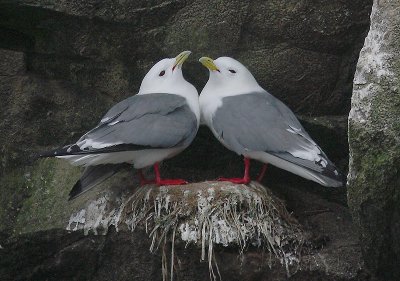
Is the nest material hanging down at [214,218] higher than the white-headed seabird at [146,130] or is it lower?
lower

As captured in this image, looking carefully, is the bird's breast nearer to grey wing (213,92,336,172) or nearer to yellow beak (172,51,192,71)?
grey wing (213,92,336,172)

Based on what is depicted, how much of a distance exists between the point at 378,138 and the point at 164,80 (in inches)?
61.7

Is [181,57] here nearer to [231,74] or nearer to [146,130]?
[231,74]

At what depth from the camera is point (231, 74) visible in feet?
15.3

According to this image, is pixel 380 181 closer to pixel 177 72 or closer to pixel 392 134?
pixel 392 134

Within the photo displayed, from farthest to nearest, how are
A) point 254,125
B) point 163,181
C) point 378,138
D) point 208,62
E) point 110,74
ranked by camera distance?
point 110,74
point 208,62
point 163,181
point 254,125
point 378,138

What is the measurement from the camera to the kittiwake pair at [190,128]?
4133 mm

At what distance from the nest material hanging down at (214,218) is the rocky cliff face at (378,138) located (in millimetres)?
630

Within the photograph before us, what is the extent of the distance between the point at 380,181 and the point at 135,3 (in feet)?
5.89

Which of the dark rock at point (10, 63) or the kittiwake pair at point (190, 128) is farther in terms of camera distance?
the dark rock at point (10, 63)

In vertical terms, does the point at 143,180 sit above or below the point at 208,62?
below

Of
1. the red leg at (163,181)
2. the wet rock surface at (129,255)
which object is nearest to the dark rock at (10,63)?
the wet rock surface at (129,255)

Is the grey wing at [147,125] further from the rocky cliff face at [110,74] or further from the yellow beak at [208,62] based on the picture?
the rocky cliff face at [110,74]

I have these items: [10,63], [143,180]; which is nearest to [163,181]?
[143,180]
